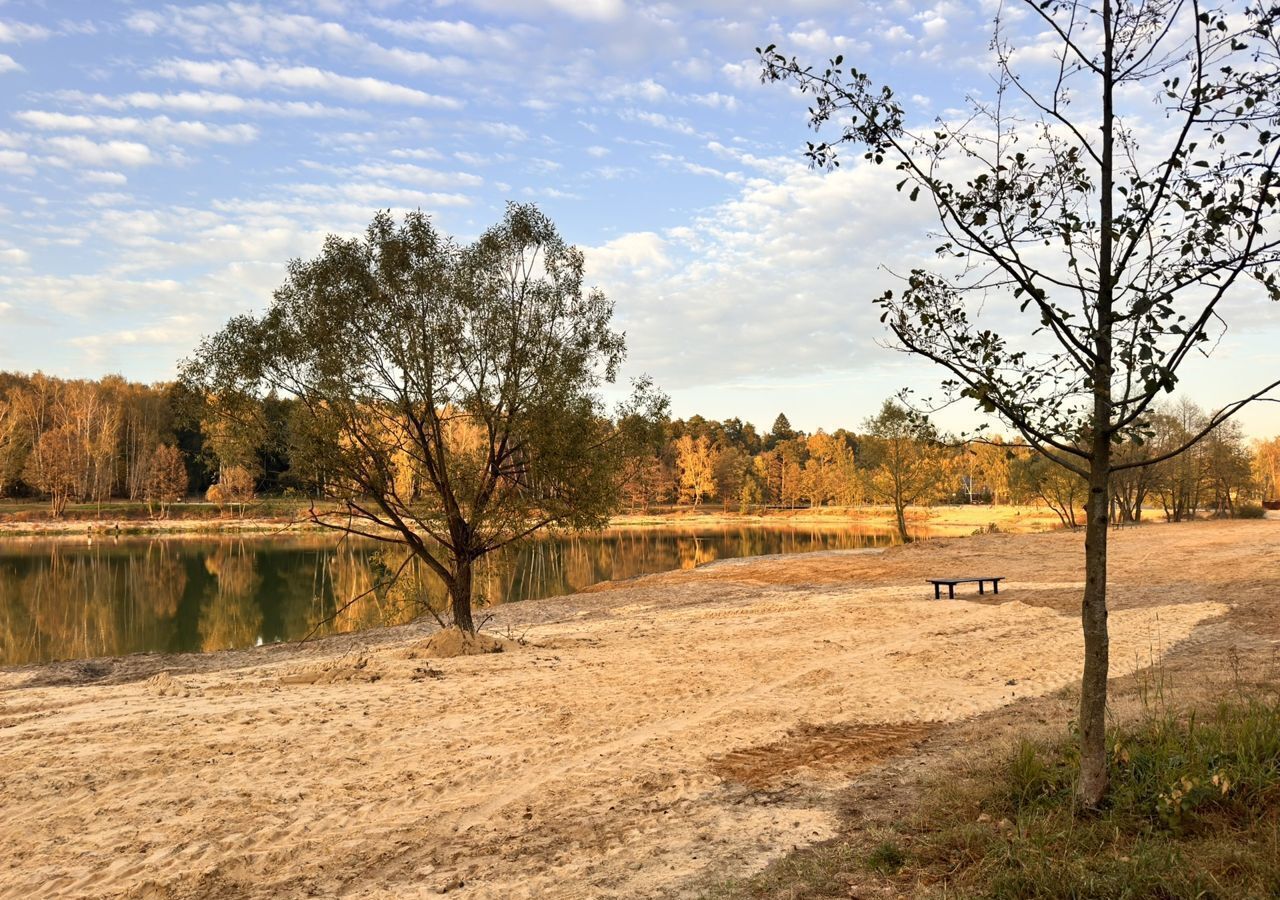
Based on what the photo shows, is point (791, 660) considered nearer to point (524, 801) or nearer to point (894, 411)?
point (524, 801)

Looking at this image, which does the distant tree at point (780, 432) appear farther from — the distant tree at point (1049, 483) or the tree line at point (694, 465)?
the distant tree at point (1049, 483)

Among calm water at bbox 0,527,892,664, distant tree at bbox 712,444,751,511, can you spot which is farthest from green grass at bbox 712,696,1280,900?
distant tree at bbox 712,444,751,511

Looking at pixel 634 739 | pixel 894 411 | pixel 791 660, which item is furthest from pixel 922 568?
pixel 634 739

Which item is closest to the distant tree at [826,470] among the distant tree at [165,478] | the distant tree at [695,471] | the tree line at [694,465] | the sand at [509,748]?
the tree line at [694,465]

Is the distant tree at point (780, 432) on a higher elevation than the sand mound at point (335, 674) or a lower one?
higher

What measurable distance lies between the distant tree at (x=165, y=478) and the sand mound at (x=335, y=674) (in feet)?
277

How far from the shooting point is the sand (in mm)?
6160

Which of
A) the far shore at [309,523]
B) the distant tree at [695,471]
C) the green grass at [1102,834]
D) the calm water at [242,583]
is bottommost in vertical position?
the calm water at [242,583]

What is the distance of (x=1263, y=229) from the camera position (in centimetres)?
504

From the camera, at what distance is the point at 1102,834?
17.3ft

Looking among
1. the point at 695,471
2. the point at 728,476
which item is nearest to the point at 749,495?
the point at 728,476

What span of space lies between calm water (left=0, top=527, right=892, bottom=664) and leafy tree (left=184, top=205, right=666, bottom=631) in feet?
5.65

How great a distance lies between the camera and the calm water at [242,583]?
24.1 meters

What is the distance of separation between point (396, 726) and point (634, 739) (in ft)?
10.0
